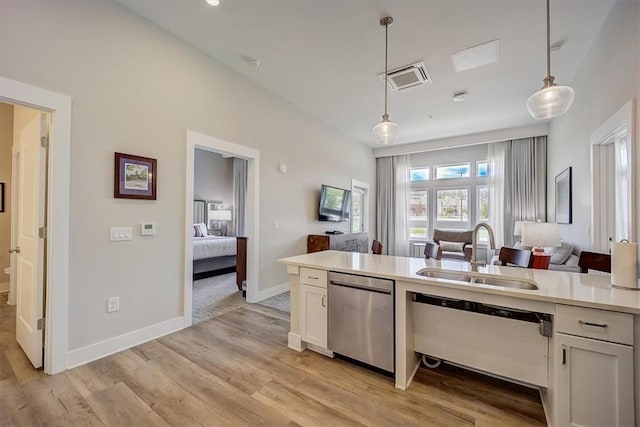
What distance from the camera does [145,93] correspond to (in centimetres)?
264

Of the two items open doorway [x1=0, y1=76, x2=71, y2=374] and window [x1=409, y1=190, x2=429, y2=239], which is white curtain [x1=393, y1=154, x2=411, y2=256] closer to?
window [x1=409, y1=190, x2=429, y2=239]

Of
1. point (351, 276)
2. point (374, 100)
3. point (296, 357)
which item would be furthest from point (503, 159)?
point (296, 357)

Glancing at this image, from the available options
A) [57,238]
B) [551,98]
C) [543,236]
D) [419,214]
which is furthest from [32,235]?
[419,214]

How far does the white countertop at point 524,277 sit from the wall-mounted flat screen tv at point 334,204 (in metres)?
2.46

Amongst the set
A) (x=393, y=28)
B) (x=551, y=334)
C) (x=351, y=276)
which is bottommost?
(x=551, y=334)

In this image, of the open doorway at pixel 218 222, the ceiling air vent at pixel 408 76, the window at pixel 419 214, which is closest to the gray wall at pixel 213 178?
the open doorway at pixel 218 222

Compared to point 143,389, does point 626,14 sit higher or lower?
higher

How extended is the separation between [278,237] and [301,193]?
92 cm

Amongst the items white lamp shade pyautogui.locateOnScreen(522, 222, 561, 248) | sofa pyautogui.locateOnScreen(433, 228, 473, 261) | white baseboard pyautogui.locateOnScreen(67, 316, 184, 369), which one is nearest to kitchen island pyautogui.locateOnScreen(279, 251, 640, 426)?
white baseboard pyautogui.locateOnScreen(67, 316, 184, 369)

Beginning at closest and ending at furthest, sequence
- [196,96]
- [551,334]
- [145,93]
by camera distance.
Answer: [551,334], [145,93], [196,96]

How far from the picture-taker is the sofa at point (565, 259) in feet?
10.2

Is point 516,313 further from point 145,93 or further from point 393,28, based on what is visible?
point 145,93

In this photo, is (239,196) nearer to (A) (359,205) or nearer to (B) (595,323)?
(A) (359,205)

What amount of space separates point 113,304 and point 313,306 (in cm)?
176
